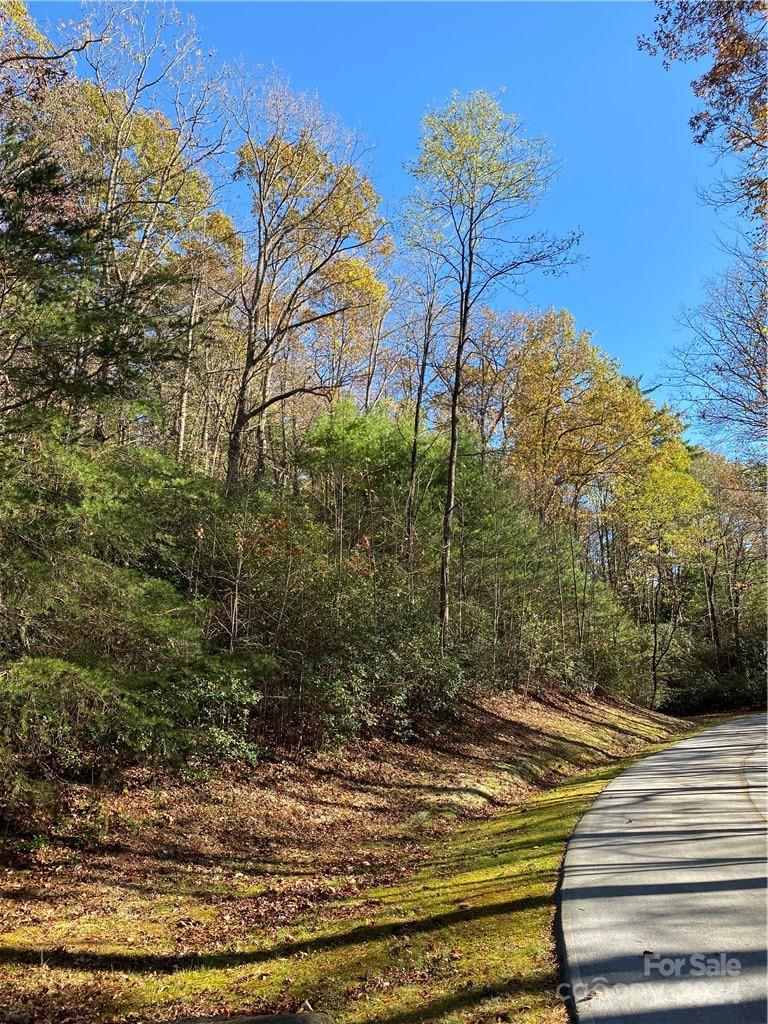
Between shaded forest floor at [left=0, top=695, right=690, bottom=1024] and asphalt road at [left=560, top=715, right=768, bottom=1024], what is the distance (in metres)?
0.27

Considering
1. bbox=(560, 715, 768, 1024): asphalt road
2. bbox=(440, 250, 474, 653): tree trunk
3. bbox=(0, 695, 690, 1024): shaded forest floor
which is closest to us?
bbox=(560, 715, 768, 1024): asphalt road

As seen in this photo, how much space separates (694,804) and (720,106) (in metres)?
8.79

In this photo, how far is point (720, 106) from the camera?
736cm

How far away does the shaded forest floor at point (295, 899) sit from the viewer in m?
4.01

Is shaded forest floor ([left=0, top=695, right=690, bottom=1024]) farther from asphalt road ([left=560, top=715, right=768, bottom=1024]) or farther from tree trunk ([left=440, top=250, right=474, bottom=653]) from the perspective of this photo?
tree trunk ([left=440, top=250, right=474, bottom=653])

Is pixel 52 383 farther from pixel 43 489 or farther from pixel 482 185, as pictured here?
pixel 482 185

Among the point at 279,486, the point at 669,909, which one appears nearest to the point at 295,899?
the point at 669,909

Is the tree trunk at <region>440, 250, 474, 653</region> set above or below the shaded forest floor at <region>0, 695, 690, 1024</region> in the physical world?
above

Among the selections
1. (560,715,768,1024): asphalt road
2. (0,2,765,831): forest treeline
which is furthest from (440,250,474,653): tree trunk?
(560,715,768,1024): asphalt road

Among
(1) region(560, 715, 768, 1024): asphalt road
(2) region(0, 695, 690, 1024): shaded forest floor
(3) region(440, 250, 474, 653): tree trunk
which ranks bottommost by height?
(2) region(0, 695, 690, 1024): shaded forest floor

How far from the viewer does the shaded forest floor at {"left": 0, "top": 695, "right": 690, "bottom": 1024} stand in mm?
4008

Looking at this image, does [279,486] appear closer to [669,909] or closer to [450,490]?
[450,490]

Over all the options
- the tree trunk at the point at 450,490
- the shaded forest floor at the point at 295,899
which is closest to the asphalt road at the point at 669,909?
the shaded forest floor at the point at 295,899

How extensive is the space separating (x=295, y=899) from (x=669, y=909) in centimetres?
350
